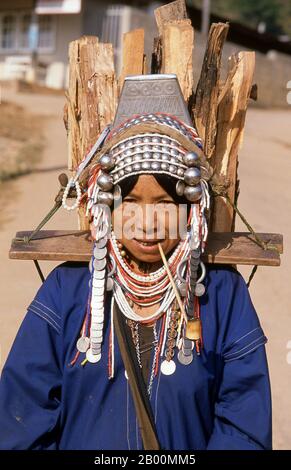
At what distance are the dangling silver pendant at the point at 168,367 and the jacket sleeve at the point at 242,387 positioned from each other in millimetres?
160

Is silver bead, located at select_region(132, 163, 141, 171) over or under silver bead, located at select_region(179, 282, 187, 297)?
over

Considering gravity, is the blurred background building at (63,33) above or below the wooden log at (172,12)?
below

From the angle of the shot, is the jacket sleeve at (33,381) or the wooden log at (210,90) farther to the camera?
the wooden log at (210,90)

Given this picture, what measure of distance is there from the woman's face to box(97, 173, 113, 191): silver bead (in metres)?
0.06

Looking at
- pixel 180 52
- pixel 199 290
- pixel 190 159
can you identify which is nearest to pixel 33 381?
pixel 199 290

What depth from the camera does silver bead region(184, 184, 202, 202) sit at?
2083 mm

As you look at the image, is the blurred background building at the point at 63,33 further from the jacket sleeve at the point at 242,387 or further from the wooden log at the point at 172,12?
the jacket sleeve at the point at 242,387

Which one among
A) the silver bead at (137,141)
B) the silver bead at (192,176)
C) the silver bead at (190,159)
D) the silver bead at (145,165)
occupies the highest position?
the silver bead at (137,141)

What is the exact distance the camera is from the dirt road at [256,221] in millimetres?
4930

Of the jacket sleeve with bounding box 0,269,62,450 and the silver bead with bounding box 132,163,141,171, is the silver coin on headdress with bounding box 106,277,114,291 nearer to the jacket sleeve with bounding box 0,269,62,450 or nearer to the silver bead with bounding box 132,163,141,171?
the jacket sleeve with bounding box 0,269,62,450

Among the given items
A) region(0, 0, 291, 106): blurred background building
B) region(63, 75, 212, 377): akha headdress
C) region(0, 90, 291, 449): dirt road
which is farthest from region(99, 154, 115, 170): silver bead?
region(0, 0, 291, 106): blurred background building

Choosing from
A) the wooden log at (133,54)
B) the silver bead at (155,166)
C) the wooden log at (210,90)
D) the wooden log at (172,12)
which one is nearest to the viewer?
the silver bead at (155,166)

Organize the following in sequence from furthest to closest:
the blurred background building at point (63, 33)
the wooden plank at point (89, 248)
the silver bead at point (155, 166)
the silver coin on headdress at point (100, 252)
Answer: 1. the blurred background building at point (63, 33)
2. the wooden plank at point (89, 248)
3. the silver coin on headdress at point (100, 252)
4. the silver bead at point (155, 166)

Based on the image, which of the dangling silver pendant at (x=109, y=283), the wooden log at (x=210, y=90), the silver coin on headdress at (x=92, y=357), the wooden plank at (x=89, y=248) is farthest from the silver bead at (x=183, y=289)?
the wooden log at (x=210, y=90)
